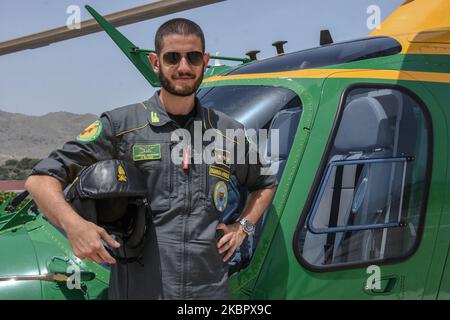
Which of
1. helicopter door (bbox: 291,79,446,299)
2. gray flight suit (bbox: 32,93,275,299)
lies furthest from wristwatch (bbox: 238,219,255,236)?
helicopter door (bbox: 291,79,446,299)

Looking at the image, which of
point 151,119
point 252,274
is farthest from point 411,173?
point 151,119

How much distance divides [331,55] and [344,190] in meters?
0.76

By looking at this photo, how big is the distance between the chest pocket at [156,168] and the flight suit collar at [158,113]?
0.28 feet

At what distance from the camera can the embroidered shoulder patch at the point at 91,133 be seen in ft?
6.26

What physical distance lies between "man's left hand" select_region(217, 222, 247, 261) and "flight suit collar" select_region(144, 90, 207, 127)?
436 millimetres

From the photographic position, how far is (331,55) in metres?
2.89

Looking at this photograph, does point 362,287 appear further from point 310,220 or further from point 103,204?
point 103,204

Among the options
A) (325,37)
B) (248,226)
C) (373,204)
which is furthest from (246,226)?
(325,37)

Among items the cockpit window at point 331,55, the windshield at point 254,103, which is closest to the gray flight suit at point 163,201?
the windshield at point 254,103

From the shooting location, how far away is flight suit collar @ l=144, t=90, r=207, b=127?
2.00 meters

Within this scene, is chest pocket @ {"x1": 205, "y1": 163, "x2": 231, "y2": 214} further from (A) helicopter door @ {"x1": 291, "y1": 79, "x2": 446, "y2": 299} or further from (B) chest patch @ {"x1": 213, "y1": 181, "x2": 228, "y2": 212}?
(A) helicopter door @ {"x1": 291, "y1": 79, "x2": 446, "y2": 299}

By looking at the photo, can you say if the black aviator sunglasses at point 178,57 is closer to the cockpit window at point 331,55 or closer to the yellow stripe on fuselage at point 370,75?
the yellow stripe on fuselage at point 370,75

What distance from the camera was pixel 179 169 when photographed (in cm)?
196

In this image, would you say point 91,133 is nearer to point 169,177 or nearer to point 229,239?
point 169,177
